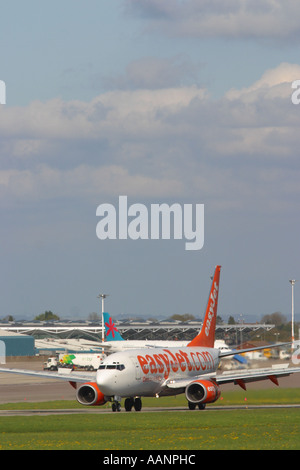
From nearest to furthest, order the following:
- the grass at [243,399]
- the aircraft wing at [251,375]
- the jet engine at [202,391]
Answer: the jet engine at [202,391]
the aircraft wing at [251,375]
the grass at [243,399]

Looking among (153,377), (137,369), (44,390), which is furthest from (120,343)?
(137,369)

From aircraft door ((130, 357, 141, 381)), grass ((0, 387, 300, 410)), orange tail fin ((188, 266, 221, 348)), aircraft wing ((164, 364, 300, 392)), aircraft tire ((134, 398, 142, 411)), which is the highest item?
orange tail fin ((188, 266, 221, 348))

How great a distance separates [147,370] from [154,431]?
17.9 metres

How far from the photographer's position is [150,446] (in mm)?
34594

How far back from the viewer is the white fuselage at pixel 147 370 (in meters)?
58.1

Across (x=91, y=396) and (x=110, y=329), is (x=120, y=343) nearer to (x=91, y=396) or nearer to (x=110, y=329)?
(x=110, y=329)

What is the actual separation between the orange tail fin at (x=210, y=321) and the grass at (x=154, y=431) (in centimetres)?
1749

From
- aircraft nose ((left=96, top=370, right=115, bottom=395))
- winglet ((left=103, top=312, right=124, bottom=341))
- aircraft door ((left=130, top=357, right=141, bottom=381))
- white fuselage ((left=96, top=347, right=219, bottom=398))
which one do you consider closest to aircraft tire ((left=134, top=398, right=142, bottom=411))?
white fuselage ((left=96, top=347, right=219, bottom=398))

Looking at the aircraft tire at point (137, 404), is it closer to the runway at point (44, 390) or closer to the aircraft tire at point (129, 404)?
the aircraft tire at point (129, 404)

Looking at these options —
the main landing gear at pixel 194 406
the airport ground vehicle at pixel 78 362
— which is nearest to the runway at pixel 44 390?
the main landing gear at pixel 194 406

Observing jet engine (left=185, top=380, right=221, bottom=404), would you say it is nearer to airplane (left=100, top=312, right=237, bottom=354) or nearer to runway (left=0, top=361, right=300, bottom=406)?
runway (left=0, top=361, right=300, bottom=406)

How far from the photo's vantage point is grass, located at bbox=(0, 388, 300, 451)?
115 ft

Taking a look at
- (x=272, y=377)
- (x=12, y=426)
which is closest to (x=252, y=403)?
(x=272, y=377)

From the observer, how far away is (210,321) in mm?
75500
